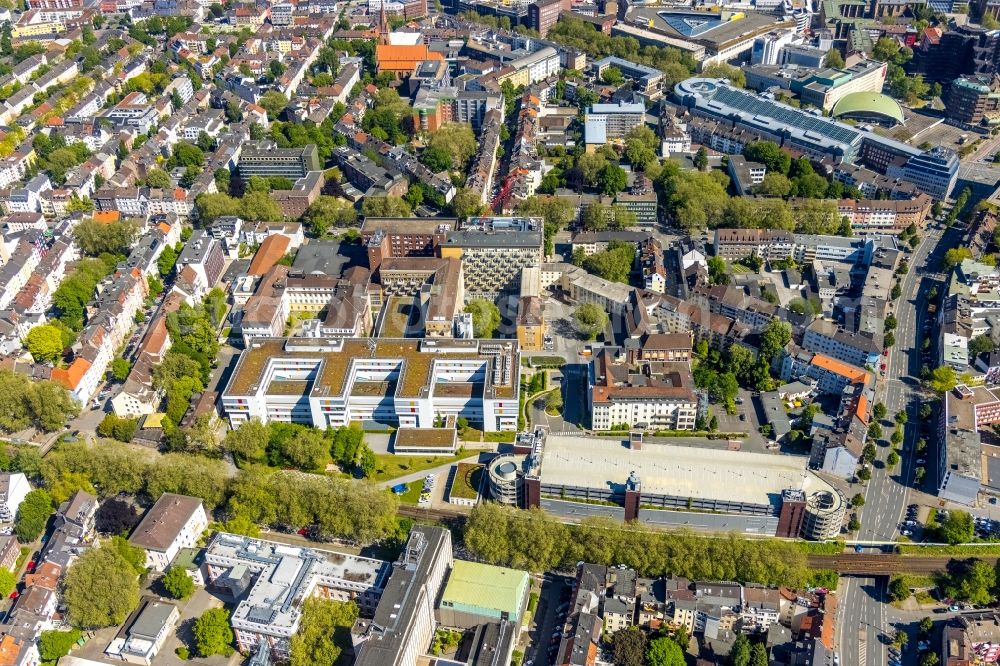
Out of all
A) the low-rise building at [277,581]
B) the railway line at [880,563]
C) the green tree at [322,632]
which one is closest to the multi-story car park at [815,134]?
the railway line at [880,563]

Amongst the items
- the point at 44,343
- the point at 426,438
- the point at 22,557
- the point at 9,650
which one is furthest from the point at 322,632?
the point at 44,343

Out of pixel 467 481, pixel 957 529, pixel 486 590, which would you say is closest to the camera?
pixel 486 590

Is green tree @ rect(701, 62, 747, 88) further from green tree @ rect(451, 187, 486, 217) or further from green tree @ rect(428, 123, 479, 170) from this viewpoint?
green tree @ rect(451, 187, 486, 217)

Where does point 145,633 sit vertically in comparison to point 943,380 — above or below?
below

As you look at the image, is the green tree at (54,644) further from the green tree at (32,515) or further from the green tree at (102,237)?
the green tree at (102,237)

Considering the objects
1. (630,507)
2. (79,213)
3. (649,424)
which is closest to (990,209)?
(649,424)

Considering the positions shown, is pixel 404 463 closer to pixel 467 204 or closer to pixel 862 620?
pixel 862 620
